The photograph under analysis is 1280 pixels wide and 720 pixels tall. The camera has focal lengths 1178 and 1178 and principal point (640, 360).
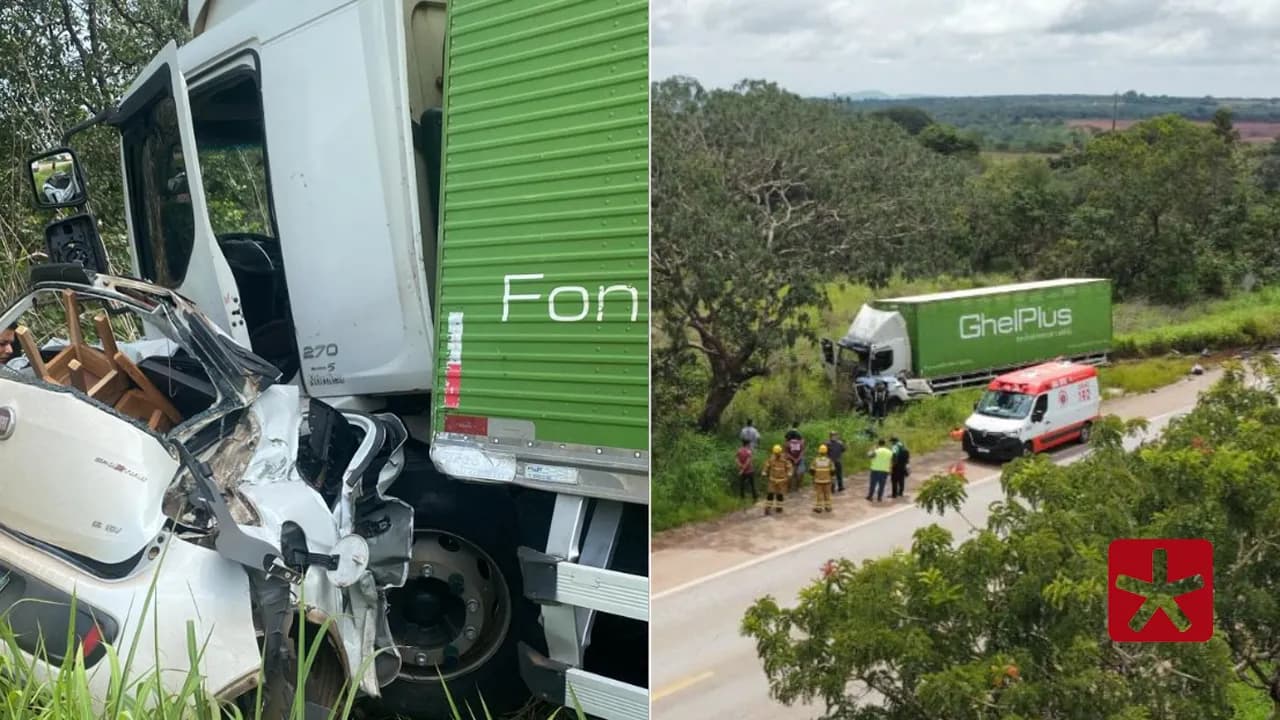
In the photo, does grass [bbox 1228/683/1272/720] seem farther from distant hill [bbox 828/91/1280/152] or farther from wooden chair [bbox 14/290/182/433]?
wooden chair [bbox 14/290/182/433]

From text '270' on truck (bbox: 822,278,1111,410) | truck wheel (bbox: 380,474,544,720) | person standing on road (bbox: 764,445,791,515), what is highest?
text '270' on truck (bbox: 822,278,1111,410)

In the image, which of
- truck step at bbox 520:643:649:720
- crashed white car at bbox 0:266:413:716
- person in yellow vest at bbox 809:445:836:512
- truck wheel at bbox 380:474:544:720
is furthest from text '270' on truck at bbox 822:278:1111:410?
truck wheel at bbox 380:474:544:720

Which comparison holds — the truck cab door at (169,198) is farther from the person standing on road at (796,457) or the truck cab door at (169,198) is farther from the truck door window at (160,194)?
the person standing on road at (796,457)

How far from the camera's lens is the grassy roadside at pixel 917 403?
1.82m

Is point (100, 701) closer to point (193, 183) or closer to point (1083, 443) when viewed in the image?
point (193, 183)

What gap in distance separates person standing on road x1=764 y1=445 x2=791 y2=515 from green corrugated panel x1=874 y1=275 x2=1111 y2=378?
256 mm

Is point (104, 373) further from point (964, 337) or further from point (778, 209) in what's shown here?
point (964, 337)

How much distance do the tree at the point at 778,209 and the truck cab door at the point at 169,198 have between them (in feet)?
5.41

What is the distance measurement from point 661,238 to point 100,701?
145cm

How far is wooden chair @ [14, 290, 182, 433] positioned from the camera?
3004 millimetres

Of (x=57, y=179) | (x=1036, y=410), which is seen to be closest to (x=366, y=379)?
(x=57, y=179)

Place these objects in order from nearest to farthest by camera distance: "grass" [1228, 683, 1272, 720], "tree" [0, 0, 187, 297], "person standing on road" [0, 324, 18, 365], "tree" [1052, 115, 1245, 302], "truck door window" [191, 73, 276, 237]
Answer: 1. "tree" [1052, 115, 1245, 302]
2. "grass" [1228, 683, 1272, 720]
3. "person standing on road" [0, 324, 18, 365]
4. "truck door window" [191, 73, 276, 237]
5. "tree" [0, 0, 187, 297]

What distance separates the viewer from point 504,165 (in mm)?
2596

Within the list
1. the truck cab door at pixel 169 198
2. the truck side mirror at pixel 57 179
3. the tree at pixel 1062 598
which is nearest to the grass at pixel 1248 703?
the tree at pixel 1062 598
